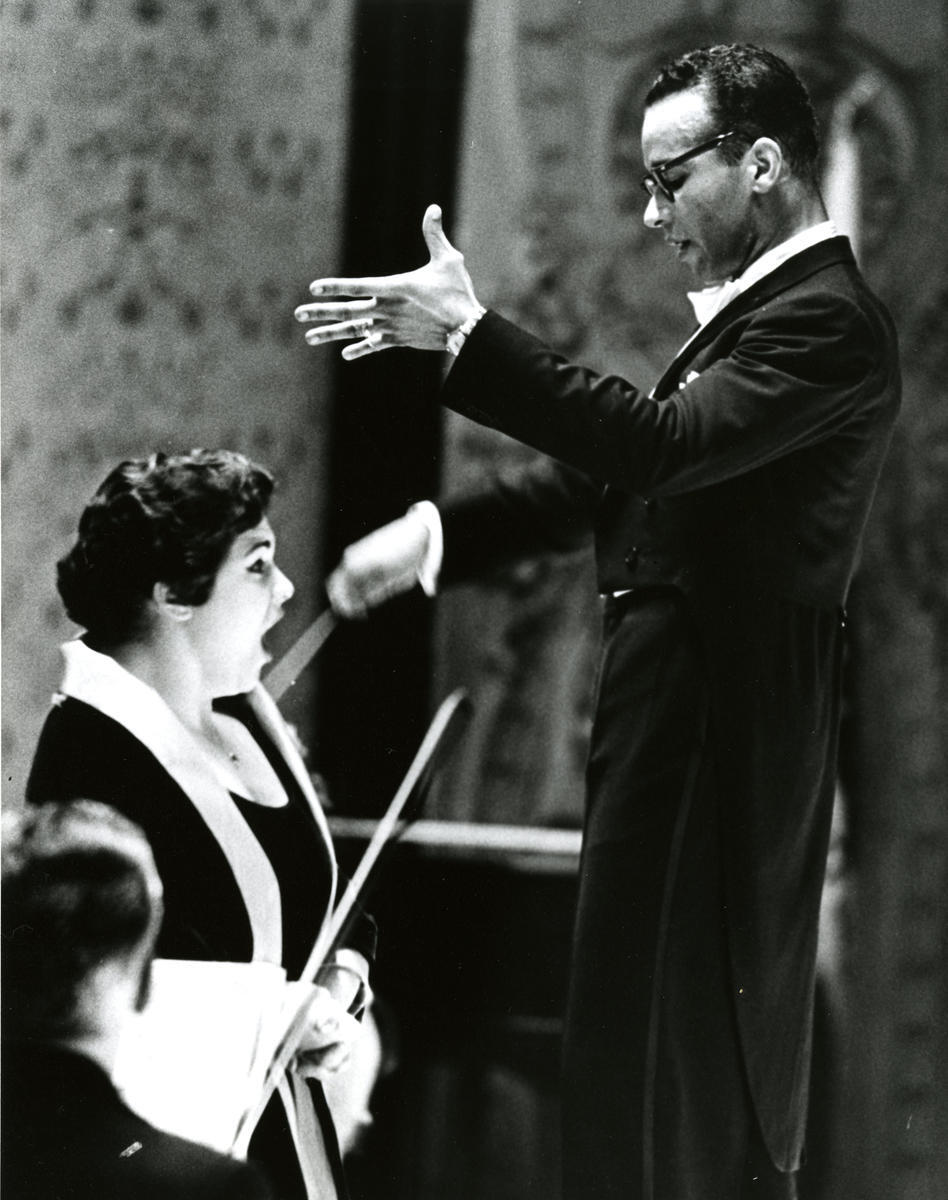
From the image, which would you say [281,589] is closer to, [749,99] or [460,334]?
[460,334]

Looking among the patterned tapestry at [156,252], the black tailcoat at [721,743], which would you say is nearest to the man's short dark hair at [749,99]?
the black tailcoat at [721,743]

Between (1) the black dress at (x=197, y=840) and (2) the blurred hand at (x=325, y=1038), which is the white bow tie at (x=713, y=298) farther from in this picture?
(2) the blurred hand at (x=325, y=1038)

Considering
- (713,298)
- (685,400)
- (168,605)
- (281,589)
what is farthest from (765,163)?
(168,605)

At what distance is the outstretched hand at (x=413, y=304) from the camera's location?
1.77 m

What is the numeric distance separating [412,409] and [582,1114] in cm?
104

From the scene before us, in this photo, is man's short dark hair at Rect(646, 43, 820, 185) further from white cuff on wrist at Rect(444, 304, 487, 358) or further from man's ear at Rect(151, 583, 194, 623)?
man's ear at Rect(151, 583, 194, 623)

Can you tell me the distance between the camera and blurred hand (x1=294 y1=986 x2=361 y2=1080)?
2.07m

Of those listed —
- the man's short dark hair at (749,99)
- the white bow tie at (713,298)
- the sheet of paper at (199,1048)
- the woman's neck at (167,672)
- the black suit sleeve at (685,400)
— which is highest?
the man's short dark hair at (749,99)

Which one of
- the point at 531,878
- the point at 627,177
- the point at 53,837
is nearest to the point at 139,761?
the point at 53,837

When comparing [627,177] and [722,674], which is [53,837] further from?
[627,177]

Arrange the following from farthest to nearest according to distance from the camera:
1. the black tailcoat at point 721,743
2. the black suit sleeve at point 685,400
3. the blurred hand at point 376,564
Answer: the blurred hand at point 376,564, the black tailcoat at point 721,743, the black suit sleeve at point 685,400

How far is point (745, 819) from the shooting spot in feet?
6.00

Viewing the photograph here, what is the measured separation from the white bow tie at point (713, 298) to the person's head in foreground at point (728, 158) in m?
0.02

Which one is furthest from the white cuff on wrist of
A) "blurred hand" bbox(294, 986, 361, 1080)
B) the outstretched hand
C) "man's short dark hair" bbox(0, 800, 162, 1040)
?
"blurred hand" bbox(294, 986, 361, 1080)
